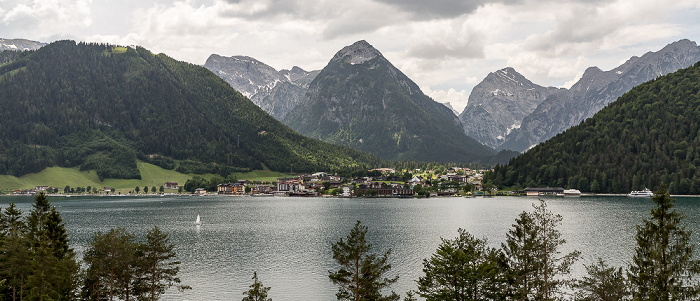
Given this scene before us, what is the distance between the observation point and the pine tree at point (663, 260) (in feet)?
136

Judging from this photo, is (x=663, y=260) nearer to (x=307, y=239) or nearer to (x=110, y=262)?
(x=110, y=262)

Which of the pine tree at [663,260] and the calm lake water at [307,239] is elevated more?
the pine tree at [663,260]

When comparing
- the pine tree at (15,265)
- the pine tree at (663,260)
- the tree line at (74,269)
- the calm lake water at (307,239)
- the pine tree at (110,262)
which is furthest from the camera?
the calm lake water at (307,239)

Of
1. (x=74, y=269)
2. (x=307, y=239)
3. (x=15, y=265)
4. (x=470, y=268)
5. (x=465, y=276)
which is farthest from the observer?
(x=307, y=239)

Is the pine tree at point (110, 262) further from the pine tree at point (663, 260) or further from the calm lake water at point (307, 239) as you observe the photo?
the pine tree at point (663, 260)

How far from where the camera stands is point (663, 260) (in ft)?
138

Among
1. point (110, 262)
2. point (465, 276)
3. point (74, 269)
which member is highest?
point (465, 276)

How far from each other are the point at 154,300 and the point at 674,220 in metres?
51.0

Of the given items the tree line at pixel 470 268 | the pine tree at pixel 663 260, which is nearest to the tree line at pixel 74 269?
the tree line at pixel 470 268

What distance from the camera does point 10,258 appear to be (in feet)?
186

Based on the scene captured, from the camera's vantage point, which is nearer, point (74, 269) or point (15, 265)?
point (15, 265)

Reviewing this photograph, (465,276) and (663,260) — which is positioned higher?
(663,260)

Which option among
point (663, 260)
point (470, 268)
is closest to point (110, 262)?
point (470, 268)

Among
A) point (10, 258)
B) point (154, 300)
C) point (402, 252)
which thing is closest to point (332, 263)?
point (402, 252)
